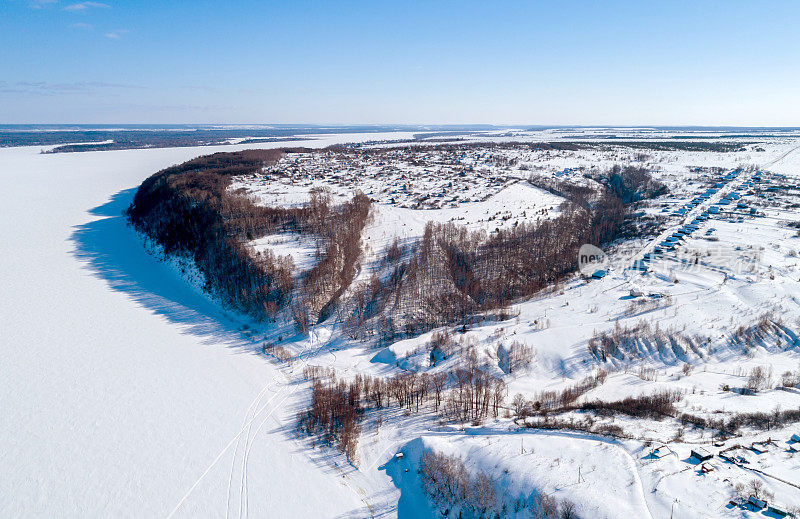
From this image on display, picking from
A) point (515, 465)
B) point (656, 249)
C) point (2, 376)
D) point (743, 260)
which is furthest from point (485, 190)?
point (2, 376)

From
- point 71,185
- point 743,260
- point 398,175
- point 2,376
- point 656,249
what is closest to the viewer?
point 2,376

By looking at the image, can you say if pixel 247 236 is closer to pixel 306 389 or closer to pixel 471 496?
pixel 306 389

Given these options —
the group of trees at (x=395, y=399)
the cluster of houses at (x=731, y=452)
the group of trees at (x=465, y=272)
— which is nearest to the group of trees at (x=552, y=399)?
the group of trees at (x=395, y=399)

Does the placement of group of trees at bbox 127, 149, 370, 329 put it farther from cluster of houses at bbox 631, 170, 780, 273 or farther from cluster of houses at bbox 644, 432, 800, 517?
cluster of houses at bbox 631, 170, 780, 273

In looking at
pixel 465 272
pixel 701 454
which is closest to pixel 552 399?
pixel 701 454

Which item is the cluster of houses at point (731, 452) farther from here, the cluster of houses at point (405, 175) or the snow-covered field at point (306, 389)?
the cluster of houses at point (405, 175)

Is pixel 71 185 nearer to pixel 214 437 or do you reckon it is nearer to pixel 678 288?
pixel 214 437
